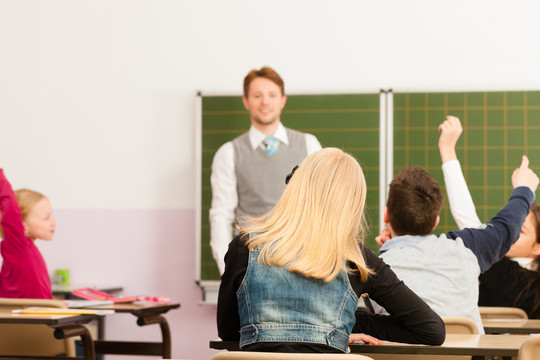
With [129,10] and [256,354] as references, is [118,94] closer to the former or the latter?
[129,10]

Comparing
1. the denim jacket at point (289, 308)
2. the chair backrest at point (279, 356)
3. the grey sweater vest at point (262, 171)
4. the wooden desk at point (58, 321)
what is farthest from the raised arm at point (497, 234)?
the grey sweater vest at point (262, 171)

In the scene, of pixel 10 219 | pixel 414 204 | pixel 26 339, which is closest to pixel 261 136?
pixel 10 219

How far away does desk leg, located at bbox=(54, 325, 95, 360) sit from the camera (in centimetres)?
275

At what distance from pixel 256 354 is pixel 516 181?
1.63 meters

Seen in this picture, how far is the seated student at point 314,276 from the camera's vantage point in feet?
5.96

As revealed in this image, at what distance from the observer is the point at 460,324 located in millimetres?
2295

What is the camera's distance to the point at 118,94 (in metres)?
5.45

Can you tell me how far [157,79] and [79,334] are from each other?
283 cm

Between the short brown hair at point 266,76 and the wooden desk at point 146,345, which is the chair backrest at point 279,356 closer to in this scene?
the wooden desk at point 146,345

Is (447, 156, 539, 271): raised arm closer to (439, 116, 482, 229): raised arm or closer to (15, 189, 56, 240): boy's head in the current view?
(439, 116, 482, 229): raised arm

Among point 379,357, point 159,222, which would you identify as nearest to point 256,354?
point 379,357

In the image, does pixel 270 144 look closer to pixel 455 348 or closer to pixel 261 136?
pixel 261 136

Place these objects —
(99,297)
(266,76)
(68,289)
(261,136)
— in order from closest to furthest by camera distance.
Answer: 1. (99,297)
2. (266,76)
3. (261,136)
4. (68,289)

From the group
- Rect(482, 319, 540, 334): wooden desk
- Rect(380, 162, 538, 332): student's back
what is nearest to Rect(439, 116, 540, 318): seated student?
Rect(482, 319, 540, 334): wooden desk
